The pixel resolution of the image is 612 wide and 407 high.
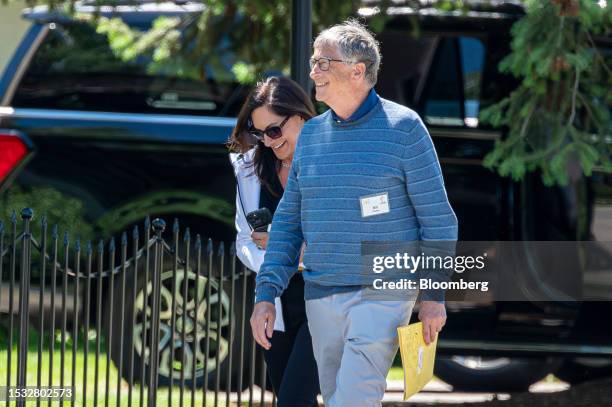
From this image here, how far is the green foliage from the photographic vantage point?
21.2 feet

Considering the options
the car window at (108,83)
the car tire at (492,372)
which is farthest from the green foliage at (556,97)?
the car window at (108,83)

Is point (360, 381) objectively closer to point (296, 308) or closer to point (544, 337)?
point (296, 308)

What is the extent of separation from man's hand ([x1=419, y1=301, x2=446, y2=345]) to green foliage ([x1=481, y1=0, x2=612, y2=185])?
2.67 m

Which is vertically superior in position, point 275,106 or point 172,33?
point 172,33

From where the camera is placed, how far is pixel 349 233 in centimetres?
403

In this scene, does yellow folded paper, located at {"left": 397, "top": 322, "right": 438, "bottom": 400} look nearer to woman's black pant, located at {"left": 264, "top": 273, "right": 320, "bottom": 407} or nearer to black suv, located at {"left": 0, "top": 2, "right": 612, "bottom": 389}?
woman's black pant, located at {"left": 264, "top": 273, "right": 320, "bottom": 407}

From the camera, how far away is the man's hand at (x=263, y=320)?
4172 millimetres

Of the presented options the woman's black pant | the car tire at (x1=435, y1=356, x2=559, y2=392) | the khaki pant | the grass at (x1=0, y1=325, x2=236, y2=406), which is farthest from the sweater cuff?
the car tire at (x1=435, y1=356, x2=559, y2=392)

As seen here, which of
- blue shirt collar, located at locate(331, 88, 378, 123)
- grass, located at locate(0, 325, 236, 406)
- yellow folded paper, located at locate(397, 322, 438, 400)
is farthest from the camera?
grass, located at locate(0, 325, 236, 406)

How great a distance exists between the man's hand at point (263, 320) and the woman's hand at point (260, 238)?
1.34 feet

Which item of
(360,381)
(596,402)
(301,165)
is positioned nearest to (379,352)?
(360,381)

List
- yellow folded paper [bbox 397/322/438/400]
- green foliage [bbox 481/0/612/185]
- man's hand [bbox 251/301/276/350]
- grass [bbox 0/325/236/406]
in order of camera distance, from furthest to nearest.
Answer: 1. grass [bbox 0/325/236/406]
2. green foliage [bbox 481/0/612/185]
3. man's hand [bbox 251/301/276/350]
4. yellow folded paper [bbox 397/322/438/400]

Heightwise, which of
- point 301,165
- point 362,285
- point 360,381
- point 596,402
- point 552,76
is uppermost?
point 552,76

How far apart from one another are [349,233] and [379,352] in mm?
381
